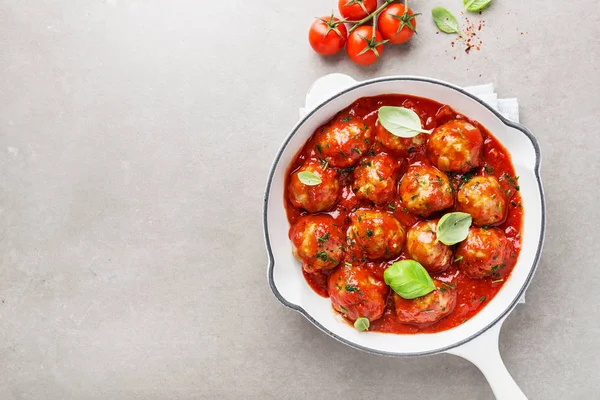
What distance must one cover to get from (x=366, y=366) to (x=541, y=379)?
110cm

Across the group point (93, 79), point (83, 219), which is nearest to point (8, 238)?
point (83, 219)

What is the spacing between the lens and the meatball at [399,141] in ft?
9.98

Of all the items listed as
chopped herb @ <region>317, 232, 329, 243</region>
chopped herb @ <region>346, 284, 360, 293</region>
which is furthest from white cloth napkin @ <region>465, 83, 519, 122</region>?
chopped herb @ <region>346, 284, 360, 293</region>

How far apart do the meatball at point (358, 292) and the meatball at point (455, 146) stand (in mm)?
707

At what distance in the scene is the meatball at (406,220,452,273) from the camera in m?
3.00

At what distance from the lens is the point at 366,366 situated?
12.2ft

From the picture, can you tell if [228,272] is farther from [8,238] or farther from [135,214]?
[8,238]

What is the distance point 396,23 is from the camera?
3434 millimetres

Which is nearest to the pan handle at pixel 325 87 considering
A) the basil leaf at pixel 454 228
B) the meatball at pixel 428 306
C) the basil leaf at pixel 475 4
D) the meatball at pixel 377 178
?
the meatball at pixel 377 178

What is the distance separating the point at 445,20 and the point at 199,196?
6.18 ft

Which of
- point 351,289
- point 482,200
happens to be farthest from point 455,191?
point 351,289

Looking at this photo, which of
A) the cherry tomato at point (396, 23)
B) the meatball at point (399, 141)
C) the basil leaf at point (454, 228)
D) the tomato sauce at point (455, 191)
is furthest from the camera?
Result: the cherry tomato at point (396, 23)

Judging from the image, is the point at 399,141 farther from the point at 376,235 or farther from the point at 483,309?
the point at 483,309

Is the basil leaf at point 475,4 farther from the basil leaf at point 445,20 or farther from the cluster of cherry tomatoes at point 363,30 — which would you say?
the cluster of cherry tomatoes at point 363,30
